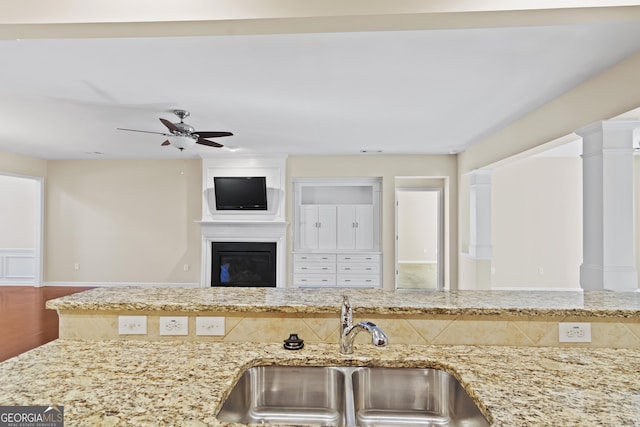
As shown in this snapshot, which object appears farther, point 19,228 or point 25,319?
point 19,228

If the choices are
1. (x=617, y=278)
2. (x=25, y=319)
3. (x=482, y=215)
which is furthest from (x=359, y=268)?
(x=25, y=319)

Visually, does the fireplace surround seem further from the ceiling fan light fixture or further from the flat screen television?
the ceiling fan light fixture

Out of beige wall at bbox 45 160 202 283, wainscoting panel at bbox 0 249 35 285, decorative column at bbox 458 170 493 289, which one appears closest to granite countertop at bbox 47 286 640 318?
decorative column at bbox 458 170 493 289

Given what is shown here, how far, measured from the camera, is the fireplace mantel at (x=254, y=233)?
6.45m

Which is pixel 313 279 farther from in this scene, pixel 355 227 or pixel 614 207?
pixel 614 207

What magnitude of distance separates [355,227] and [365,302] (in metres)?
5.24

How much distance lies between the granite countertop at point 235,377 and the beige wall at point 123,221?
232 inches

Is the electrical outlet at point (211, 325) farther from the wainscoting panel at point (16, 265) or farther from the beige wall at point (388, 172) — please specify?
the wainscoting panel at point (16, 265)

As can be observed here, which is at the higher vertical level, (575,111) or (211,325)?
(575,111)

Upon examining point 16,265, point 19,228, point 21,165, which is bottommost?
point 16,265

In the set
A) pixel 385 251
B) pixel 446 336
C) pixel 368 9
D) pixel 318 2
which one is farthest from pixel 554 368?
pixel 385 251

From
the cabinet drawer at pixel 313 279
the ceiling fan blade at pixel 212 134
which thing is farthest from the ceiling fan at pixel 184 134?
the cabinet drawer at pixel 313 279

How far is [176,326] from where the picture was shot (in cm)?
143

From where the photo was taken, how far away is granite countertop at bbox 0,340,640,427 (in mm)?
878
